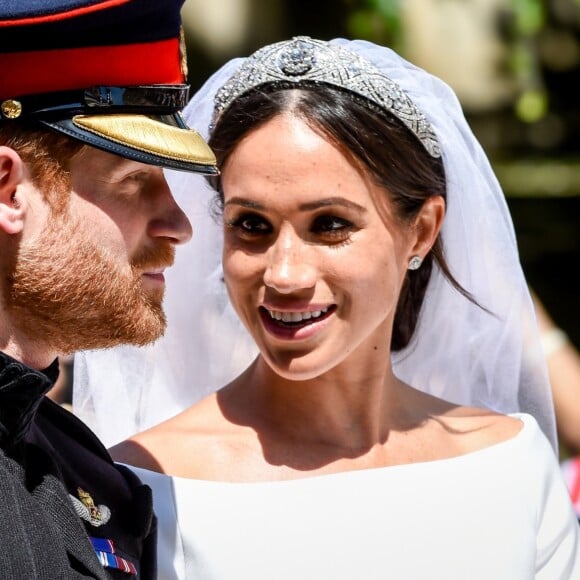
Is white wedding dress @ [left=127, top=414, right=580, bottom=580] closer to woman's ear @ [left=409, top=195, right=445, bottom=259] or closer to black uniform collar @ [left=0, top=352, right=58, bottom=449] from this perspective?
woman's ear @ [left=409, top=195, right=445, bottom=259]

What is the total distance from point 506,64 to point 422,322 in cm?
501

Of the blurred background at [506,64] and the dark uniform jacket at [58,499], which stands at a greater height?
the dark uniform jacket at [58,499]

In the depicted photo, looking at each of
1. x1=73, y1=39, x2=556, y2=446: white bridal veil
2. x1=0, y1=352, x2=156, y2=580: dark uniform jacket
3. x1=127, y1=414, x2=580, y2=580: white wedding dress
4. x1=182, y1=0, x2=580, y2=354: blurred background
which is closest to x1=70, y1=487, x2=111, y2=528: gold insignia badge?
x1=0, y1=352, x2=156, y2=580: dark uniform jacket

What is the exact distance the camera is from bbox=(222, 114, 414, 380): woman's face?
2.95 m

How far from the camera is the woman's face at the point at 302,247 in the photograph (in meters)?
2.95

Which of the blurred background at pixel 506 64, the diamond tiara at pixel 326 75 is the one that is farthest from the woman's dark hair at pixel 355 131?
the blurred background at pixel 506 64

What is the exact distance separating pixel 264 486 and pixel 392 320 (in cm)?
56

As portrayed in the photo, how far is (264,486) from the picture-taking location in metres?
3.09

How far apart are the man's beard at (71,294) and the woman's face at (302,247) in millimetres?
559

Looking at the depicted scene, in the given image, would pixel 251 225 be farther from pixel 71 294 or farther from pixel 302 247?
pixel 71 294

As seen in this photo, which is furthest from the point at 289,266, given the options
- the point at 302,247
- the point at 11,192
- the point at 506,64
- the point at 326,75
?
the point at 506,64

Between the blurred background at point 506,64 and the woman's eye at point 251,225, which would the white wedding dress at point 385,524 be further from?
the blurred background at point 506,64

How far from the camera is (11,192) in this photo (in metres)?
2.32

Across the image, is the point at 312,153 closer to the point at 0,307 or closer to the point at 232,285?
the point at 232,285
